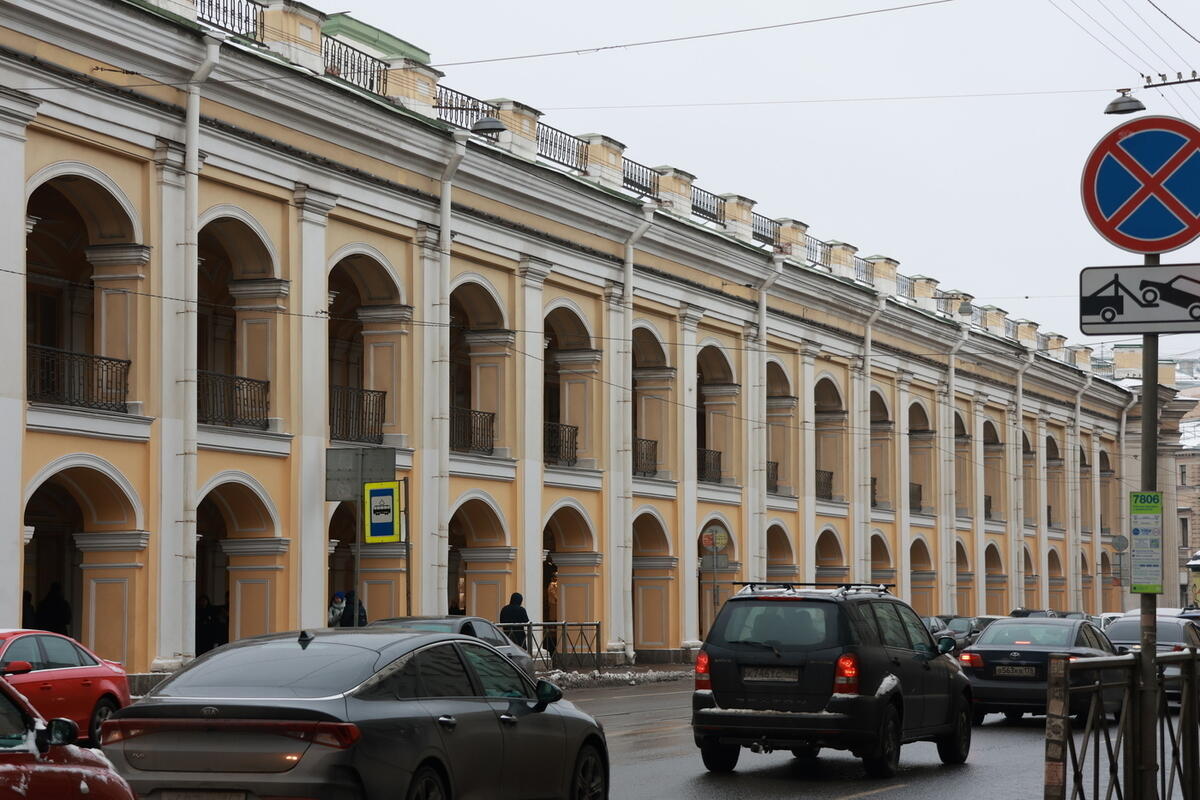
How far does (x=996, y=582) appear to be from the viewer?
60719 mm

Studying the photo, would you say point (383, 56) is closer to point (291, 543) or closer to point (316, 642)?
point (291, 543)

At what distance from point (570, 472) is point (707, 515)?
610cm

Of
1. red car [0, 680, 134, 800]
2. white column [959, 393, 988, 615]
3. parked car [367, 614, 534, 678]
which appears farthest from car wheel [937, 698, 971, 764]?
white column [959, 393, 988, 615]

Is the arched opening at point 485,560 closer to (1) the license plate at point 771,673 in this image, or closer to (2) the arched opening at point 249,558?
(2) the arched opening at point 249,558

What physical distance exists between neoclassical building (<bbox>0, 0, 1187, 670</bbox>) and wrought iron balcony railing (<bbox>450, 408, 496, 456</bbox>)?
8 cm

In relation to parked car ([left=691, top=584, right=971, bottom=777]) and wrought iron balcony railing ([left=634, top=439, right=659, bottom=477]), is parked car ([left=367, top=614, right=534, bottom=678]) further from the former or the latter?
wrought iron balcony railing ([left=634, top=439, right=659, bottom=477])

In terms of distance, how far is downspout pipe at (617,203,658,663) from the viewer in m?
38.1

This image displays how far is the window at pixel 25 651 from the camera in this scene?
17781 mm

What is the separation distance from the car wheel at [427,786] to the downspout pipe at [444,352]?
72.3ft

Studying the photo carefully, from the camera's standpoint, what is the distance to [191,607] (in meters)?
26.3

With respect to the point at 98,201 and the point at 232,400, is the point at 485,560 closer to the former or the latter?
the point at 232,400

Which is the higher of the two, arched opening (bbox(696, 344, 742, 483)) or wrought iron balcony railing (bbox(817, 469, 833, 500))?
arched opening (bbox(696, 344, 742, 483))

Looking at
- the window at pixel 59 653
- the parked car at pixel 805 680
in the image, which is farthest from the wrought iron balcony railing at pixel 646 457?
the parked car at pixel 805 680

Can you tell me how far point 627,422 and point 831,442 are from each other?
484 inches
